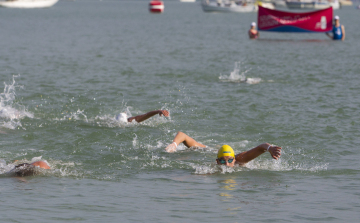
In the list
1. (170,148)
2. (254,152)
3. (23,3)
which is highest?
(23,3)

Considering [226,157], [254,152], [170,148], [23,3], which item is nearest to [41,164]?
[170,148]

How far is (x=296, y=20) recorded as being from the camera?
40.4 m

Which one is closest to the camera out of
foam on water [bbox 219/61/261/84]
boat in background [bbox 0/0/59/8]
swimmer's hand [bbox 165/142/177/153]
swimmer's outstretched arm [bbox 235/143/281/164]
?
swimmer's outstretched arm [bbox 235/143/281/164]

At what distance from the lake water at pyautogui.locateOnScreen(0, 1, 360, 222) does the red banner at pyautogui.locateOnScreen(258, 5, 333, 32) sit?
910 centimetres

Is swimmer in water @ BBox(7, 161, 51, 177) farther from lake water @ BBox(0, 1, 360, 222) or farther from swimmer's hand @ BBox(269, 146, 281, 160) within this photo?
swimmer's hand @ BBox(269, 146, 281, 160)

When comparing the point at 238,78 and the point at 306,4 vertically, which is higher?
the point at 306,4

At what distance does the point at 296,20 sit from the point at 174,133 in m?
27.6

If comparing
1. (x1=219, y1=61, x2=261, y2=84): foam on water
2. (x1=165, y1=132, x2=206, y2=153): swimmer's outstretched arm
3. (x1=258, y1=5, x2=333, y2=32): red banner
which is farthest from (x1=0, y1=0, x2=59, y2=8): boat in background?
(x1=165, y1=132, x2=206, y2=153): swimmer's outstretched arm

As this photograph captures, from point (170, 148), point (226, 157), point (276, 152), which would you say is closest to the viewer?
point (276, 152)

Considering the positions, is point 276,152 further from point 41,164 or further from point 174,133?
point 174,133

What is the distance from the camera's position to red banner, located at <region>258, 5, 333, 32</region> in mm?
39781

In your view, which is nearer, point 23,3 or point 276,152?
point 276,152

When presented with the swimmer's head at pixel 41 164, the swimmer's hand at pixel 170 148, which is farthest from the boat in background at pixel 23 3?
the swimmer's head at pixel 41 164

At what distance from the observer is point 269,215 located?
9.09m
